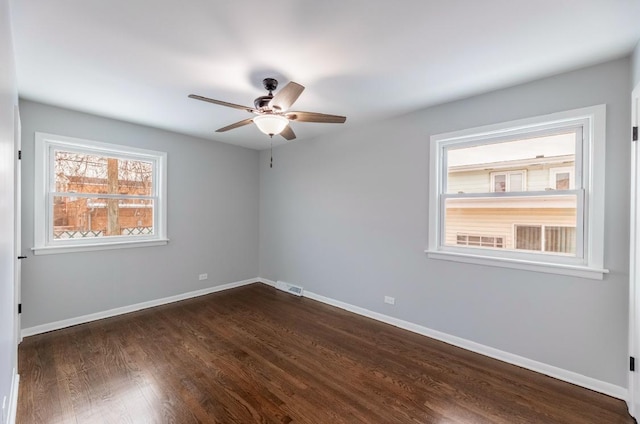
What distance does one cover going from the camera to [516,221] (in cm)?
271

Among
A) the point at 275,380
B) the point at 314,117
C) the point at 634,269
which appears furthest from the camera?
the point at 314,117

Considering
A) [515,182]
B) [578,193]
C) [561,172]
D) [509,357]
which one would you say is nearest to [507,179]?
[515,182]

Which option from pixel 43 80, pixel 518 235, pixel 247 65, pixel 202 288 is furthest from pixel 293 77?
pixel 202 288

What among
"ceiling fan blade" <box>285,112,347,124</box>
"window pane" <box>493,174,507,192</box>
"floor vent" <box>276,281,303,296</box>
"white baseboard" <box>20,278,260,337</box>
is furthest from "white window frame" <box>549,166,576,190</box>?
"white baseboard" <box>20,278,260,337</box>

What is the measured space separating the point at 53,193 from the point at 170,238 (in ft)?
4.63

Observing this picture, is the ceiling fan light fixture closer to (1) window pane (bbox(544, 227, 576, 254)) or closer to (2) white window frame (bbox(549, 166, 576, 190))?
(2) white window frame (bbox(549, 166, 576, 190))

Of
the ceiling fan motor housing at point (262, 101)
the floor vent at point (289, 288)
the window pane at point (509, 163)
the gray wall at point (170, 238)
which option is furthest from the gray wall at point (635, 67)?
the gray wall at point (170, 238)

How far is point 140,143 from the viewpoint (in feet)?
12.6

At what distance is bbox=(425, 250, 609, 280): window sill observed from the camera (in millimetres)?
2232

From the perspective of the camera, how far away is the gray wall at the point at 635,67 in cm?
191

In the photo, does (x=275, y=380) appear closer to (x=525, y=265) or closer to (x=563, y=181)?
(x=525, y=265)

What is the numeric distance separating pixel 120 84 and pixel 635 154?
4.16 meters

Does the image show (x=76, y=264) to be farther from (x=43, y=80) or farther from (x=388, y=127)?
(x=388, y=127)

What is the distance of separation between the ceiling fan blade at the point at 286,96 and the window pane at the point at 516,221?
205 centimetres
